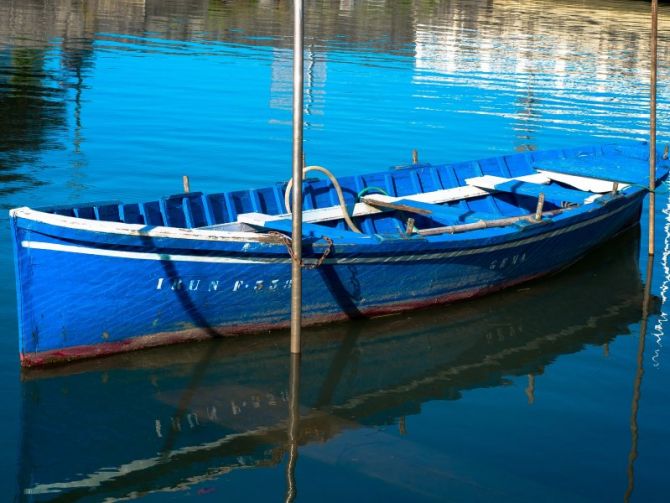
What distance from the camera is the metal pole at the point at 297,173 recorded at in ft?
35.0

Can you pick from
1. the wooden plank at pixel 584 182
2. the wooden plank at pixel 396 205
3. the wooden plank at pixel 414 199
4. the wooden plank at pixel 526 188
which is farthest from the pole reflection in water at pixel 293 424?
the wooden plank at pixel 584 182

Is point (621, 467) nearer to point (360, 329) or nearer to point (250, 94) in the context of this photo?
point (360, 329)

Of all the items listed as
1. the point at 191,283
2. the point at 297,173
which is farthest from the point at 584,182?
the point at 191,283

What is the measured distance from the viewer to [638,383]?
12312mm

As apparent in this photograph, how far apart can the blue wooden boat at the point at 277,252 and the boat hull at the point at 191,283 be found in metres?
0.01

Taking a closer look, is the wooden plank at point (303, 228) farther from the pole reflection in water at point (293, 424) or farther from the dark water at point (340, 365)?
the pole reflection in water at point (293, 424)

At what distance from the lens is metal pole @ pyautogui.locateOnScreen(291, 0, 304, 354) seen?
420 inches

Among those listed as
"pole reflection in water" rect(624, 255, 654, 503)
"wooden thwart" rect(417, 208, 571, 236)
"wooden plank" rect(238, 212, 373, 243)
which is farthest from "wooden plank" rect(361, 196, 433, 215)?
"pole reflection in water" rect(624, 255, 654, 503)

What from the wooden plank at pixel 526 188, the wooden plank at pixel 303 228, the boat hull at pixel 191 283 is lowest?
the boat hull at pixel 191 283

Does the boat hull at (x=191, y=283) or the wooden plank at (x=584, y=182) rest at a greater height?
the wooden plank at (x=584, y=182)

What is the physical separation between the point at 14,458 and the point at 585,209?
30.0 feet

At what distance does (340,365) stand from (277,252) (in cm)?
166

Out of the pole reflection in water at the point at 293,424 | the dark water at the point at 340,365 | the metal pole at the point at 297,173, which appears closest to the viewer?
the pole reflection in water at the point at 293,424

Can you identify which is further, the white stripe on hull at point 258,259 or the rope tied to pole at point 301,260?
the rope tied to pole at point 301,260
